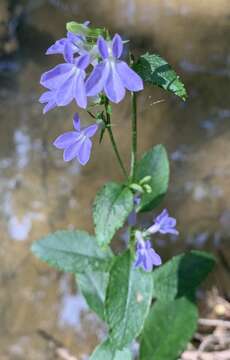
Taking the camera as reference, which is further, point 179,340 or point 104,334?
point 104,334

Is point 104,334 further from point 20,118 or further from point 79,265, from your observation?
point 20,118

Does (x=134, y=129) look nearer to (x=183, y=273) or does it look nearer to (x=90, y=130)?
(x=90, y=130)

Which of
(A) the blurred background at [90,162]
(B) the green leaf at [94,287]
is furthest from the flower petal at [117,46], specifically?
(A) the blurred background at [90,162]

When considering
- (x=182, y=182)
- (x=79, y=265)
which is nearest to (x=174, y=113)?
(x=182, y=182)

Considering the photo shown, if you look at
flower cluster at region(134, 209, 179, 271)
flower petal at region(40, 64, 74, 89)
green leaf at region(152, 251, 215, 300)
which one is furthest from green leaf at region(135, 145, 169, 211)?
flower petal at region(40, 64, 74, 89)

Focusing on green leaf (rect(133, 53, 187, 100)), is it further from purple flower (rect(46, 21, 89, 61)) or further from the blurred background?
the blurred background

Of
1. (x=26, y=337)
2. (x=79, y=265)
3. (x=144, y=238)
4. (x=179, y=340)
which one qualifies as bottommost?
(x=26, y=337)
